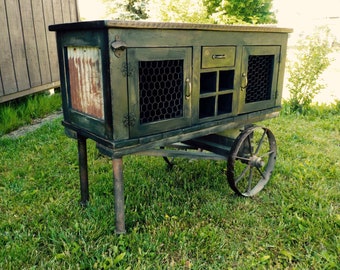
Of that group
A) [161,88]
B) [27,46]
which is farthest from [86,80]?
[27,46]

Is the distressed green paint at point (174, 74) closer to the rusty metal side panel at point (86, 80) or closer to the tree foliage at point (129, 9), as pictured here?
the rusty metal side panel at point (86, 80)

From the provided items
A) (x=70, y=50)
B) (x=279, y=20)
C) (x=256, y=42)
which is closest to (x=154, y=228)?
(x=70, y=50)

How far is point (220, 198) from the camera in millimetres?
3025

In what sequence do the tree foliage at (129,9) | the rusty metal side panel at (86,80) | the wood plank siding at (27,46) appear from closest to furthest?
the rusty metal side panel at (86,80)
the wood plank siding at (27,46)
the tree foliage at (129,9)

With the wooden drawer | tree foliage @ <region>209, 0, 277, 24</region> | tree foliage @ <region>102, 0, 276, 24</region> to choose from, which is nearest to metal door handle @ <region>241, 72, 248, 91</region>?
the wooden drawer

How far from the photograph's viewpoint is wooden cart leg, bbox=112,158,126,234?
2.18m

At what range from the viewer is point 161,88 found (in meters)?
2.18

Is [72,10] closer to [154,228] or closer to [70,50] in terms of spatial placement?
[70,50]

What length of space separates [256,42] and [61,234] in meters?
2.08

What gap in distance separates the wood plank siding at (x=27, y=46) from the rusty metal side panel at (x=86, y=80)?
10.8 ft

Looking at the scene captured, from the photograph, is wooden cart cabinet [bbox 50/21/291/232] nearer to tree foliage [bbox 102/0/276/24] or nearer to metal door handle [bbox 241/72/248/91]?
metal door handle [bbox 241/72/248/91]

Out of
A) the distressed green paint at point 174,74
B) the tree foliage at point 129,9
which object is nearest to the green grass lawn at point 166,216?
the distressed green paint at point 174,74

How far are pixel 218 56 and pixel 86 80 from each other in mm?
943

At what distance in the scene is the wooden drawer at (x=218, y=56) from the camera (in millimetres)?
2287
